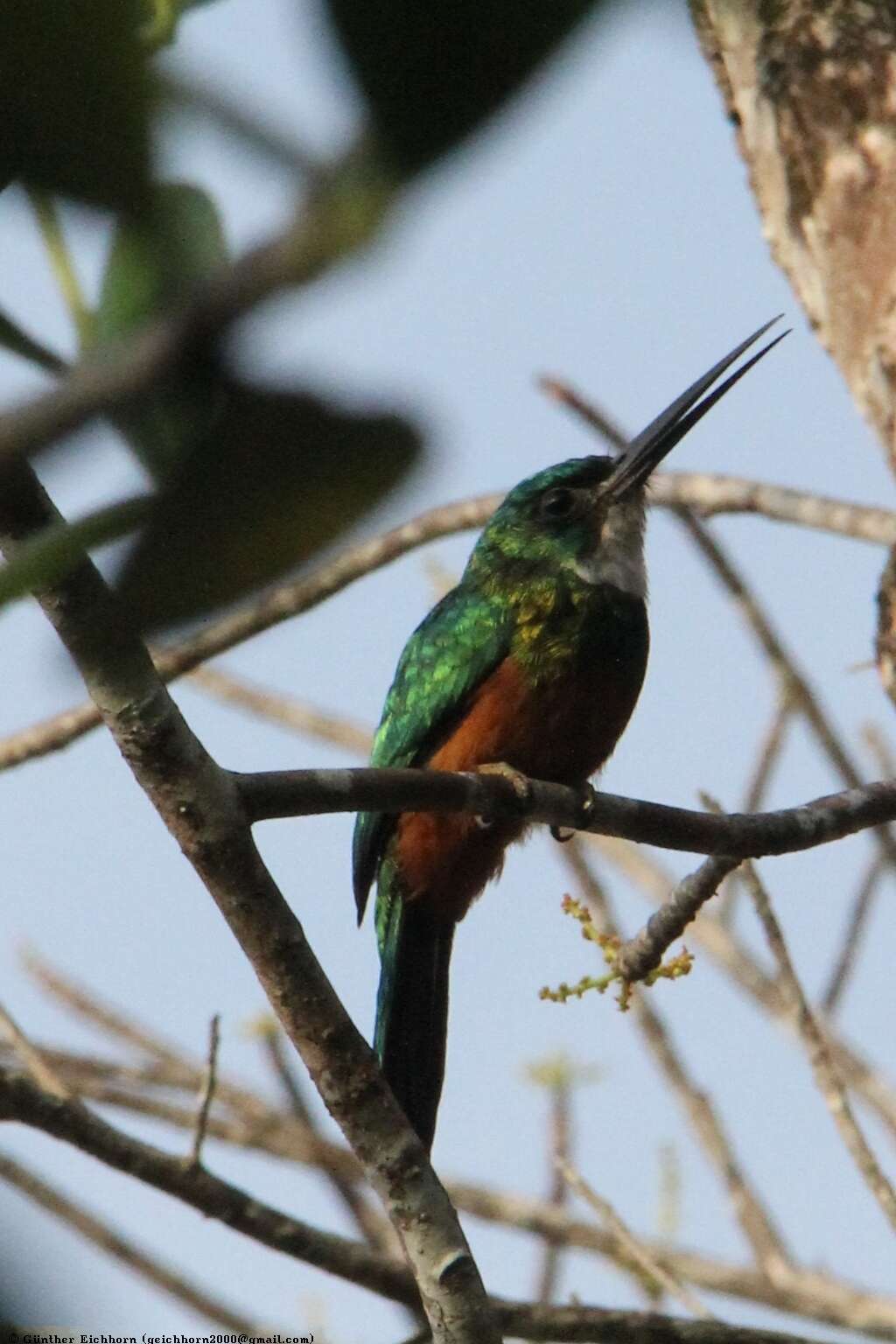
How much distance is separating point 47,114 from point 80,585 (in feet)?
0.44

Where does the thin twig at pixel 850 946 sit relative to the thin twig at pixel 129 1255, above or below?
above

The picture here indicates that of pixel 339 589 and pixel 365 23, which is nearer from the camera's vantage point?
pixel 365 23

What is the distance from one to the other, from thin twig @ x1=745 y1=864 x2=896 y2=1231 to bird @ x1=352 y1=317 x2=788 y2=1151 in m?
0.63

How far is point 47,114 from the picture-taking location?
281mm

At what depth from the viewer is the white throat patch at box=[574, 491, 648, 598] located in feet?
13.5

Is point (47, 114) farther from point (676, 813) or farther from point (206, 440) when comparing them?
point (676, 813)

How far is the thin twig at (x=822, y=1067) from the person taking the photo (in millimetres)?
2859

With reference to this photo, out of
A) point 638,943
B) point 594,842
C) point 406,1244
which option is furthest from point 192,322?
point 594,842

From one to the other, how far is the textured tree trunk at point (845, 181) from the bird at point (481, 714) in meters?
0.19

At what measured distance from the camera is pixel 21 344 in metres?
0.30

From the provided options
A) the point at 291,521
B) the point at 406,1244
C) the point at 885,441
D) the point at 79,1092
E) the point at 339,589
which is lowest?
the point at 291,521

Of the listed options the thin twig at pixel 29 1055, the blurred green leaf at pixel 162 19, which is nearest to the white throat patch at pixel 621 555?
the thin twig at pixel 29 1055

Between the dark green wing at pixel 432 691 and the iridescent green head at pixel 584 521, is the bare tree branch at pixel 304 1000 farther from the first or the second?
the iridescent green head at pixel 584 521

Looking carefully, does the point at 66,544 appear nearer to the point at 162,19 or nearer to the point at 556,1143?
the point at 162,19
